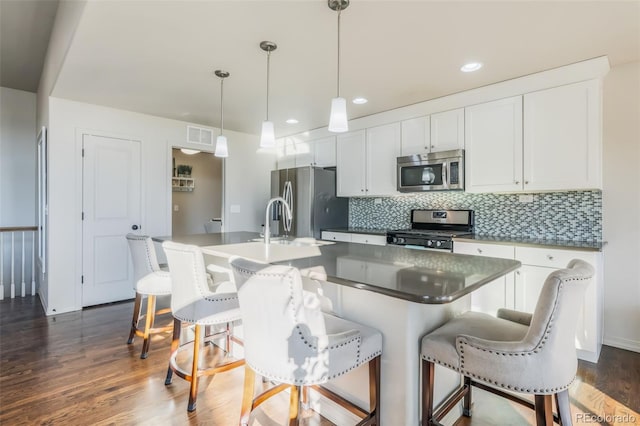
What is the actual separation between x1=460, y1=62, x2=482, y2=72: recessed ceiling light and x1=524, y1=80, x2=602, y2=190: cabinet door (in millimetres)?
606

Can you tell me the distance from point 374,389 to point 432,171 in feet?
8.58

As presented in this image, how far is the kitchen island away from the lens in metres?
1.27

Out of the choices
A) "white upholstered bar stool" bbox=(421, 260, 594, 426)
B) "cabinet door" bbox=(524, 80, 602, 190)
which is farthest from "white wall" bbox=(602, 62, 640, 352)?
"white upholstered bar stool" bbox=(421, 260, 594, 426)

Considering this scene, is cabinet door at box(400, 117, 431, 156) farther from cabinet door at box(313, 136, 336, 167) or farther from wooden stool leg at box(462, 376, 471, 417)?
wooden stool leg at box(462, 376, 471, 417)

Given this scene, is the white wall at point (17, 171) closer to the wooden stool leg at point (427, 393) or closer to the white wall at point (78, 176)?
the white wall at point (78, 176)

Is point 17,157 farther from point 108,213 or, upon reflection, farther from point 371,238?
point 371,238

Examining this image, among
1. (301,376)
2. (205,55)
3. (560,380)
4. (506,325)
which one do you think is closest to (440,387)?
(506,325)

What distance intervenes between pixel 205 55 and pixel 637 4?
2870 mm

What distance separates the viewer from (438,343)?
1.34 m

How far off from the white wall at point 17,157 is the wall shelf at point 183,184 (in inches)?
83.3

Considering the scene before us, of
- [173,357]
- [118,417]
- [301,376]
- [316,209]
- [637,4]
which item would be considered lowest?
[118,417]

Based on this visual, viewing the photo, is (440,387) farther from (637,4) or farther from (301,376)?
(637,4)

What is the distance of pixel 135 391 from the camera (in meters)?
2.06

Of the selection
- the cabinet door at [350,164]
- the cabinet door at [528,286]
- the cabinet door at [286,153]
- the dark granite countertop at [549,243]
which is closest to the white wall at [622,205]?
the dark granite countertop at [549,243]
